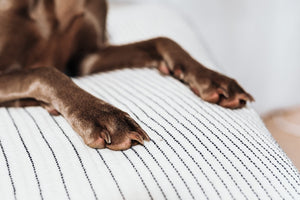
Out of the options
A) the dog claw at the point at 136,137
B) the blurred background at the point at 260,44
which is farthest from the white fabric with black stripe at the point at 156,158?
the blurred background at the point at 260,44

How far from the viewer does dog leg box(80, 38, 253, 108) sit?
3.35ft

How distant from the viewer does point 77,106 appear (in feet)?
2.88

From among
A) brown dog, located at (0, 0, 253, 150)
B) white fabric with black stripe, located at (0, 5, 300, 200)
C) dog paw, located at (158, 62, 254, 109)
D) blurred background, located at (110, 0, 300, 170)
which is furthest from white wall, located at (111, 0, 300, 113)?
white fabric with black stripe, located at (0, 5, 300, 200)

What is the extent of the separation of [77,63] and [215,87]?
57cm

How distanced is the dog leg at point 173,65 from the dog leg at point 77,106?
29 cm

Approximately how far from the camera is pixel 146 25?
1697 mm

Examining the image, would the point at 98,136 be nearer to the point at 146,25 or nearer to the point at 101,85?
the point at 101,85

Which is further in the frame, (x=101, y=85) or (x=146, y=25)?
(x=146, y=25)

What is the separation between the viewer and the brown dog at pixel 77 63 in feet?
2.68

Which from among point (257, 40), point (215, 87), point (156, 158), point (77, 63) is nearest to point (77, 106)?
point (156, 158)

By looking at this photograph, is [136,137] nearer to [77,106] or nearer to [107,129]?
[107,129]

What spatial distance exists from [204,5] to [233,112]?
150 centimetres

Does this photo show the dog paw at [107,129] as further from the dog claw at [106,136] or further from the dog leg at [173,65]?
the dog leg at [173,65]

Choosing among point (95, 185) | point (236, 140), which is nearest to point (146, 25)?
point (236, 140)
